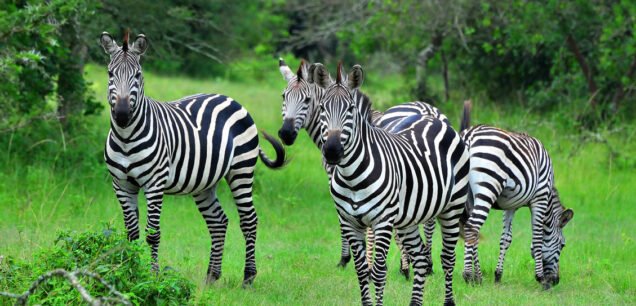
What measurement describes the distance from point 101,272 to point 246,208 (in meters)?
2.56

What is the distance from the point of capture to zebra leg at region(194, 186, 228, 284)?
823 centimetres

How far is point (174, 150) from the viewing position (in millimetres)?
7559

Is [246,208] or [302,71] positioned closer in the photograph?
[246,208]

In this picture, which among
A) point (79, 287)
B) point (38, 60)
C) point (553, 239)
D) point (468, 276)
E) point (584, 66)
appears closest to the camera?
point (79, 287)

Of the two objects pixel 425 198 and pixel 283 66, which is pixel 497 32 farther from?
pixel 425 198

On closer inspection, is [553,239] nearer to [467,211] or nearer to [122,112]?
[467,211]

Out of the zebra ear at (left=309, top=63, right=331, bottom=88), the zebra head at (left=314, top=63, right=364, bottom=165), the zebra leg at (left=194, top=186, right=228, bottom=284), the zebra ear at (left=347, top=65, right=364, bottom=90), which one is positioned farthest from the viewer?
A: the zebra leg at (left=194, top=186, right=228, bottom=284)

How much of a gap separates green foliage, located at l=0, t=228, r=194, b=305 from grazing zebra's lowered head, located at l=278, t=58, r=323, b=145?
225cm

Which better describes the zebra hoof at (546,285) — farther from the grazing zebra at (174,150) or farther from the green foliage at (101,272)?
the green foliage at (101,272)

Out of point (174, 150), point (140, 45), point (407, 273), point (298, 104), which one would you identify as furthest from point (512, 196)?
point (140, 45)

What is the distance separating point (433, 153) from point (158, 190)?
7.34ft

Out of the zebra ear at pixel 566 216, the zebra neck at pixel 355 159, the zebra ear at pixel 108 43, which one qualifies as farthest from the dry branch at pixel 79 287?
the zebra ear at pixel 566 216

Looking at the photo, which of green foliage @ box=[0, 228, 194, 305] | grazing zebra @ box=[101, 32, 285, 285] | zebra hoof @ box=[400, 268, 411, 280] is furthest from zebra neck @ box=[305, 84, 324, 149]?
green foliage @ box=[0, 228, 194, 305]

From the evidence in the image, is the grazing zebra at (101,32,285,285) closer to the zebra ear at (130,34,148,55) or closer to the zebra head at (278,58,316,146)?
the zebra ear at (130,34,148,55)
